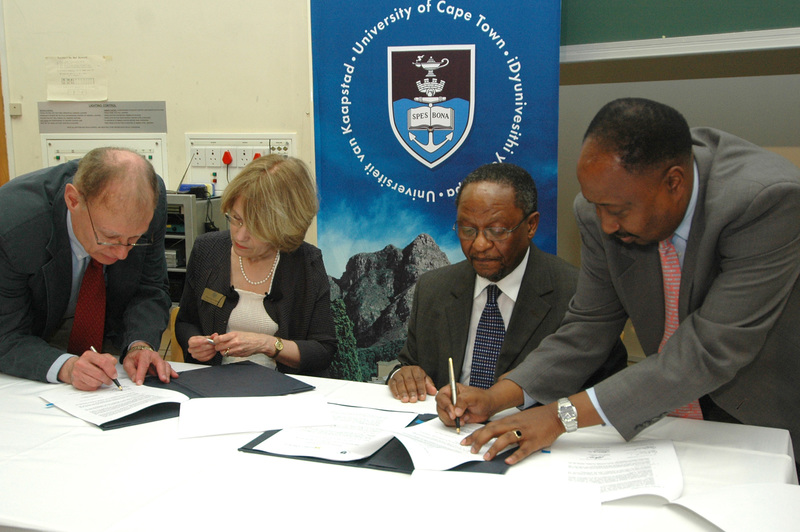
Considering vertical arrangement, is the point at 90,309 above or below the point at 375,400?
above

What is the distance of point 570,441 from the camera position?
1434 mm

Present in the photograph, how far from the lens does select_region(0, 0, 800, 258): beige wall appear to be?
3.18 metres

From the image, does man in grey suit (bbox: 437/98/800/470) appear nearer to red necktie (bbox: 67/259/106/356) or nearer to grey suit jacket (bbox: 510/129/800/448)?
grey suit jacket (bbox: 510/129/800/448)

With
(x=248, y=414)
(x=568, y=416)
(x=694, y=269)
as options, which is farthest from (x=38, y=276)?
(x=694, y=269)

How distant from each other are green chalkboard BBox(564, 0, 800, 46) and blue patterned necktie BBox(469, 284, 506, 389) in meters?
1.56

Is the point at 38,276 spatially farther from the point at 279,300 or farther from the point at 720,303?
the point at 720,303

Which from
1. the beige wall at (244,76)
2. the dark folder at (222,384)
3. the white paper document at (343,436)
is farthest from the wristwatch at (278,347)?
the beige wall at (244,76)

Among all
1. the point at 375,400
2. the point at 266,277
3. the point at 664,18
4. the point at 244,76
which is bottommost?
the point at 375,400

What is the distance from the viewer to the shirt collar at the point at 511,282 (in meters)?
2.04

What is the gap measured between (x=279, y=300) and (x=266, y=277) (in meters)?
0.11

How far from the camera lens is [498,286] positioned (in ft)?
6.73

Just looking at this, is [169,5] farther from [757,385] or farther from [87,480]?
[757,385]

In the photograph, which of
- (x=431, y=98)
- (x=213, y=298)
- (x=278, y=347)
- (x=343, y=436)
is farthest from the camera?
(x=431, y=98)

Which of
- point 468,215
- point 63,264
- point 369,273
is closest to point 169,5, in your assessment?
point 369,273
